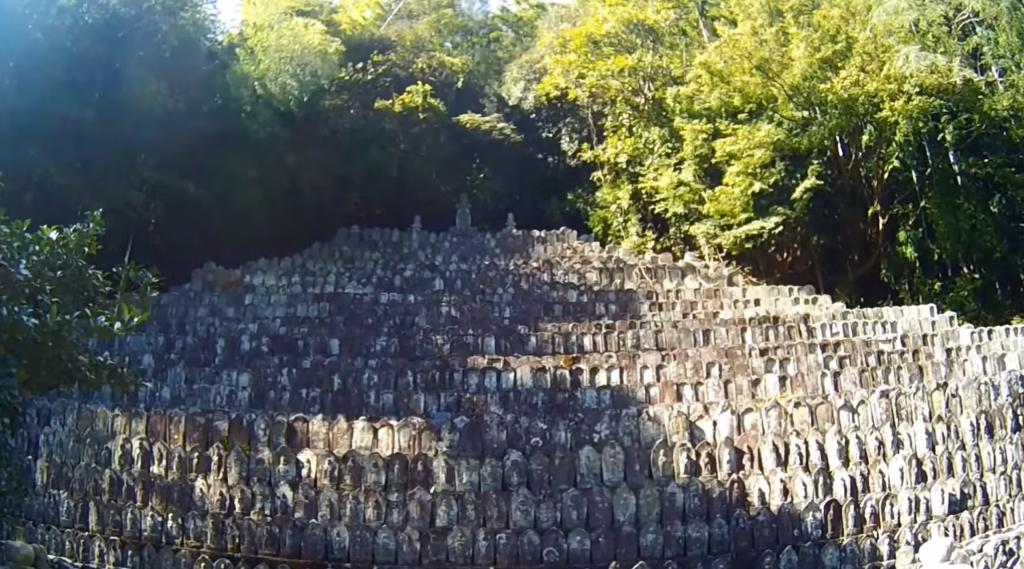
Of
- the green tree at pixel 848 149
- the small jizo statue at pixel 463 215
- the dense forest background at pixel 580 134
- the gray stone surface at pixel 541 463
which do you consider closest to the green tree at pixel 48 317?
the gray stone surface at pixel 541 463

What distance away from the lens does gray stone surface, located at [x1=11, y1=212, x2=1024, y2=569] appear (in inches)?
259

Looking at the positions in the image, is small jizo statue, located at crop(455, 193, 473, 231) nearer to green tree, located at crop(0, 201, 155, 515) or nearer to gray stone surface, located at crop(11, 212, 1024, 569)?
gray stone surface, located at crop(11, 212, 1024, 569)

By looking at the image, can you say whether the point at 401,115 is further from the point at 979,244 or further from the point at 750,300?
the point at 979,244

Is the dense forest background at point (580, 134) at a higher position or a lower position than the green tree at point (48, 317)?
higher

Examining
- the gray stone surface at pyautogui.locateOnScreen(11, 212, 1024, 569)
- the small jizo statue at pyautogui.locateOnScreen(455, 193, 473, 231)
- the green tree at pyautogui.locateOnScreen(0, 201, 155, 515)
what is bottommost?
the gray stone surface at pyautogui.locateOnScreen(11, 212, 1024, 569)

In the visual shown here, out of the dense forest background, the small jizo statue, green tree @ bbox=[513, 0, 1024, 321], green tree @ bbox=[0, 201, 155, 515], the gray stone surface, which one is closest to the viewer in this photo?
green tree @ bbox=[0, 201, 155, 515]

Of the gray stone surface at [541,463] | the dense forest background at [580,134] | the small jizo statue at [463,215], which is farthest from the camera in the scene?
the small jizo statue at [463,215]

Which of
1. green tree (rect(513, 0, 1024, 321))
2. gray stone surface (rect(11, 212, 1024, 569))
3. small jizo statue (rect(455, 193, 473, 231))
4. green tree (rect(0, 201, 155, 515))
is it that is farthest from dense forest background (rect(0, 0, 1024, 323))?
green tree (rect(0, 201, 155, 515))

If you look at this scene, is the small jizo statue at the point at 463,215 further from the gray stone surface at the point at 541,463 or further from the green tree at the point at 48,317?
the green tree at the point at 48,317

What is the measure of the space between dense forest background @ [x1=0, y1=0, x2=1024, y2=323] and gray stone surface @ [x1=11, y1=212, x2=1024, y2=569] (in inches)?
242

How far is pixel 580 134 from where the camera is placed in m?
22.3

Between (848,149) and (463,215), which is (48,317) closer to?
(848,149)

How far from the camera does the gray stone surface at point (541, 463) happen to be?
6.57 metres

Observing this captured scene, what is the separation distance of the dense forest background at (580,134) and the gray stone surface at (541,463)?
242 inches
